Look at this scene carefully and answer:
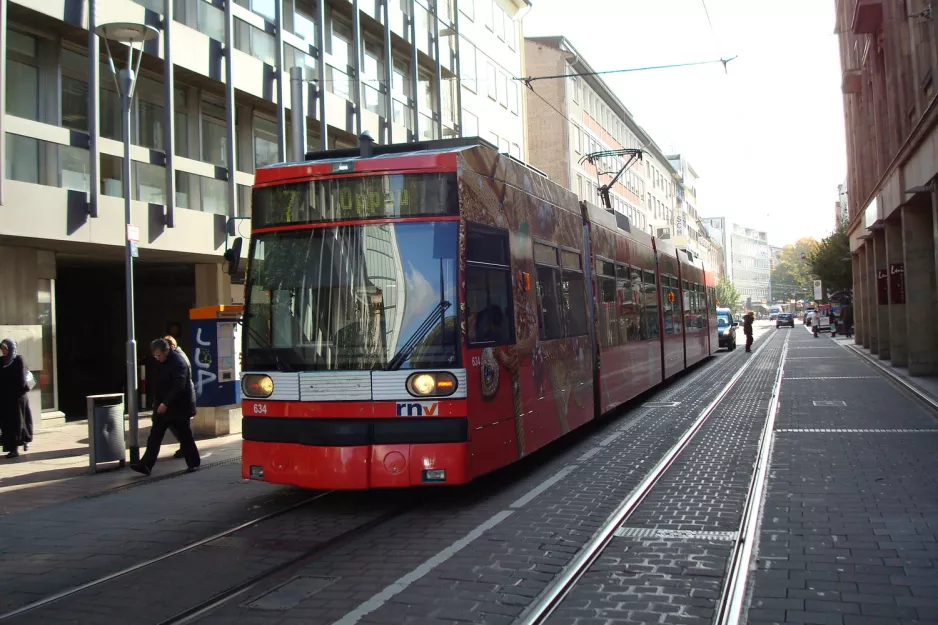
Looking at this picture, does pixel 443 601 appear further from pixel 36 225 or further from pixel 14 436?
pixel 36 225

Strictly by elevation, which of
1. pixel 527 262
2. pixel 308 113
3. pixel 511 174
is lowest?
pixel 527 262

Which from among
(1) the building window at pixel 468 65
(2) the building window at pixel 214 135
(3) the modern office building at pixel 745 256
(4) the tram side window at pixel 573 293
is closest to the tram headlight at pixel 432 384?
(4) the tram side window at pixel 573 293

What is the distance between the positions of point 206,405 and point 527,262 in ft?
23.1

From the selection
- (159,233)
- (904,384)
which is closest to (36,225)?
(159,233)

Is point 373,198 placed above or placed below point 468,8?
below

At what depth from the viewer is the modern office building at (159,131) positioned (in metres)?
15.0

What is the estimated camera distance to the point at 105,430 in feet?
35.9

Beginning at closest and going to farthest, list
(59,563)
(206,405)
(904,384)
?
(59,563), (206,405), (904,384)

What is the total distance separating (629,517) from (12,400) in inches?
353

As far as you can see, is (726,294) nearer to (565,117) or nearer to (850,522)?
(565,117)

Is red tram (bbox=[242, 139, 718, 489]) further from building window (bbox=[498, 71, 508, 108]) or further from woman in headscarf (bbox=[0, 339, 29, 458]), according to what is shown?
building window (bbox=[498, 71, 508, 108])

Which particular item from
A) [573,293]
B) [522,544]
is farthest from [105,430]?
[522,544]

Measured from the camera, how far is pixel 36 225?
47.3 ft

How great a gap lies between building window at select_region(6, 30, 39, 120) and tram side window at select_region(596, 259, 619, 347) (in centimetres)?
995
